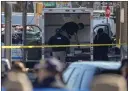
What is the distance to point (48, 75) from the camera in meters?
4.81

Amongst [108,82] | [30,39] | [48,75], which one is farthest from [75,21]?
[108,82]

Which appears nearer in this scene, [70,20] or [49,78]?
[49,78]

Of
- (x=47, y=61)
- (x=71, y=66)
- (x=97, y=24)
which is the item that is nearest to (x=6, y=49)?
(x=47, y=61)

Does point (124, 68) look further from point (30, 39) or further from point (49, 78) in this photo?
point (30, 39)

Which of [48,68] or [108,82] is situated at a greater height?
[48,68]

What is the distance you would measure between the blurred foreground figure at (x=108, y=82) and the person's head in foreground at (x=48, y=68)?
460 millimetres

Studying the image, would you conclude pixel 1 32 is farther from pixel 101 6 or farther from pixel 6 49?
pixel 101 6

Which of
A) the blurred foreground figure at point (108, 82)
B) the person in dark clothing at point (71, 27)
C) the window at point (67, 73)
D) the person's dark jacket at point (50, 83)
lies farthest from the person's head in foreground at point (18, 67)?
the blurred foreground figure at point (108, 82)

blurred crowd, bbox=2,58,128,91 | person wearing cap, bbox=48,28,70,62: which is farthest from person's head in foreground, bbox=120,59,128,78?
person wearing cap, bbox=48,28,70,62

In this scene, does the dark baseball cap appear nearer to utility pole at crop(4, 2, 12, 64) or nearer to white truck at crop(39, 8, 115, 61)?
white truck at crop(39, 8, 115, 61)

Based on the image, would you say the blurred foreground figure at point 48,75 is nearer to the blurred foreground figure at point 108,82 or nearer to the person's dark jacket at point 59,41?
the person's dark jacket at point 59,41

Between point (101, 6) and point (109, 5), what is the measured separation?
0.32 ft

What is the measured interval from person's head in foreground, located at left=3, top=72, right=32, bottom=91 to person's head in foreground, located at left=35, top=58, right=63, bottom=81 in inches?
6.5

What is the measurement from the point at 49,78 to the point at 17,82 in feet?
1.27
